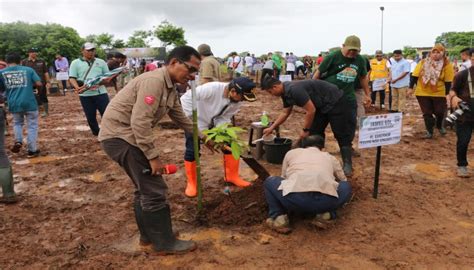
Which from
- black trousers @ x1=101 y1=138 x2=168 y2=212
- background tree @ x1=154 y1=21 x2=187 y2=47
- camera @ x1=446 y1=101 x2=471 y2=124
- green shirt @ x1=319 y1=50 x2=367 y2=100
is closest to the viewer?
black trousers @ x1=101 y1=138 x2=168 y2=212

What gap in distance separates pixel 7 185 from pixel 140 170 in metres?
2.53

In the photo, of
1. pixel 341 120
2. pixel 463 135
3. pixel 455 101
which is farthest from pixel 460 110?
pixel 341 120

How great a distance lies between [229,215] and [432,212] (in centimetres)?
216

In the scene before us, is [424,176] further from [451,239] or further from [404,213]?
[451,239]

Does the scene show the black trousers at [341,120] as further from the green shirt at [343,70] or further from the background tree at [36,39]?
the background tree at [36,39]

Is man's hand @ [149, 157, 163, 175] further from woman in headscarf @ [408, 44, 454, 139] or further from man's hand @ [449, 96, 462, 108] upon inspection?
woman in headscarf @ [408, 44, 454, 139]

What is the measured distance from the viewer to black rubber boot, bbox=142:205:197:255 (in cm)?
314

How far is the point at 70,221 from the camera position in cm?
404

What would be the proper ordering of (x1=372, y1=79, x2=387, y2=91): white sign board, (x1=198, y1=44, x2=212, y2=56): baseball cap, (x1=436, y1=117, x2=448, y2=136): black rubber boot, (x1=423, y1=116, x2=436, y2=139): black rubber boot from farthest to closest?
1. (x1=372, y1=79, x2=387, y2=91): white sign board
2. (x1=436, y1=117, x2=448, y2=136): black rubber boot
3. (x1=423, y1=116, x2=436, y2=139): black rubber boot
4. (x1=198, y1=44, x2=212, y2=56): baseball cap

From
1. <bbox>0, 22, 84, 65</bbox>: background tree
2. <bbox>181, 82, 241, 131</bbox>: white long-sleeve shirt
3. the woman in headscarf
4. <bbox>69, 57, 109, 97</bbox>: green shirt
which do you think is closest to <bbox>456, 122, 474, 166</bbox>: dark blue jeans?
the woman in headscarf

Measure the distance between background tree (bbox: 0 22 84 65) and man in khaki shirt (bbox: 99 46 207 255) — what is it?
28.7 metres

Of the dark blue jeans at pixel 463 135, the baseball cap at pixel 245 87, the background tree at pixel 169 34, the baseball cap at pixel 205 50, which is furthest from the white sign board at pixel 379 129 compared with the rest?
the background tree at pixel 169 34

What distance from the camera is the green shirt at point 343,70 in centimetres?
520

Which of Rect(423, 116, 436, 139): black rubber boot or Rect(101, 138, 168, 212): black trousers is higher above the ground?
Rect(101, 138, 168, 212): black trousers
